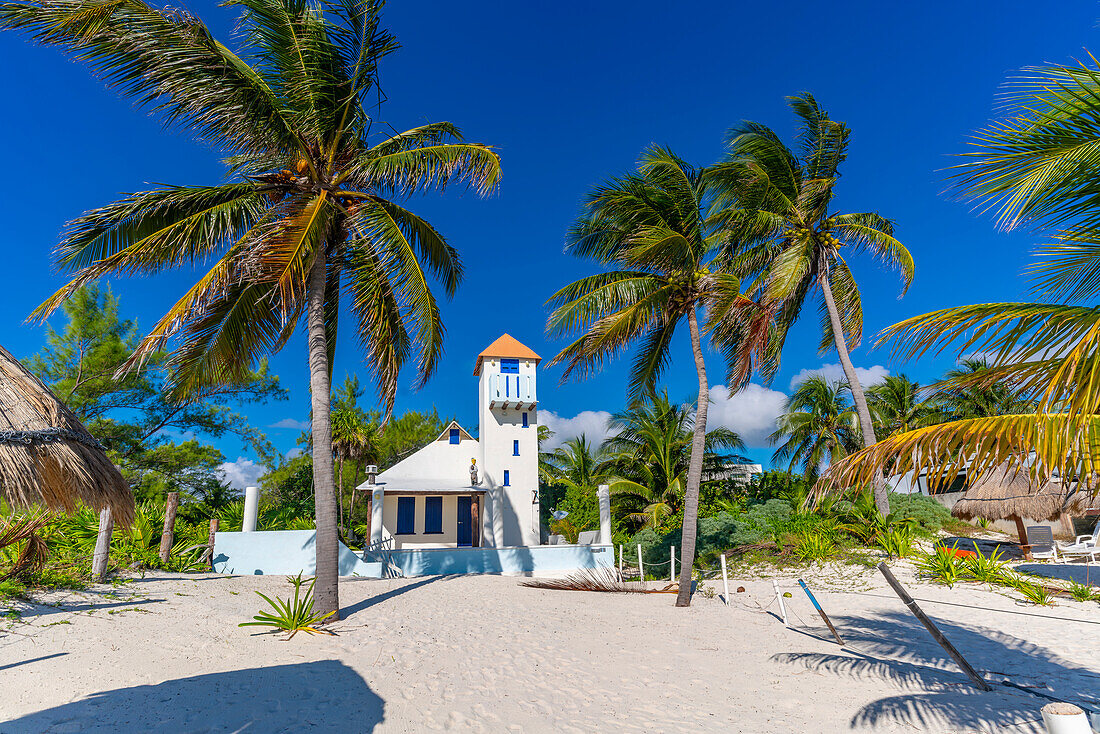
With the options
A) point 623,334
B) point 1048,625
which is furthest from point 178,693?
point 1048,625

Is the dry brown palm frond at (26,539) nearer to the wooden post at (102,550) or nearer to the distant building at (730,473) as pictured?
the wooden post at (102,550)

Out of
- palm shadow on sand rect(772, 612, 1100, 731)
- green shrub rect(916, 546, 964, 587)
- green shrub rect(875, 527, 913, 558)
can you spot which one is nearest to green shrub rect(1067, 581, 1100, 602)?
green shrub rect(916, 546, 964, 587)

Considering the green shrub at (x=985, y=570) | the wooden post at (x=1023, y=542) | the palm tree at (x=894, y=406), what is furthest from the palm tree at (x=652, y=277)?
the palm tree at (x=894, y=406)

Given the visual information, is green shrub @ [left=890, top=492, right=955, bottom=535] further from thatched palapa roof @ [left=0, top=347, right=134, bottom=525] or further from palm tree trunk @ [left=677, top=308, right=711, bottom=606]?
thatched palapa roof @ [left=0, top=347, right=134, bottom=525]

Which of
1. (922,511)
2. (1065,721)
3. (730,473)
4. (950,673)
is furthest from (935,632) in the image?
(730,473)

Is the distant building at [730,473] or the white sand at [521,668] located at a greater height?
the distant building at [730,473]

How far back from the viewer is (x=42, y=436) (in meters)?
4.25

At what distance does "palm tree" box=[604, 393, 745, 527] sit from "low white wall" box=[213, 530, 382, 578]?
1077 cm

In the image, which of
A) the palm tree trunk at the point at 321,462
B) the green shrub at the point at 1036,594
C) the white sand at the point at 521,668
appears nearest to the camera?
the white sand at the point at 521,668

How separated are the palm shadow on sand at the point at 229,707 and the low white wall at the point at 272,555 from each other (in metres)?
9.02

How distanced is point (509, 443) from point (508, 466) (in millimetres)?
798

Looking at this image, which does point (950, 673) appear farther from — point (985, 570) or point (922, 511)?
point (922, 511)

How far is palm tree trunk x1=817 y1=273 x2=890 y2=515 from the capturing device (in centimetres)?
1395

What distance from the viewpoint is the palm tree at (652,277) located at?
1242 centimetres
